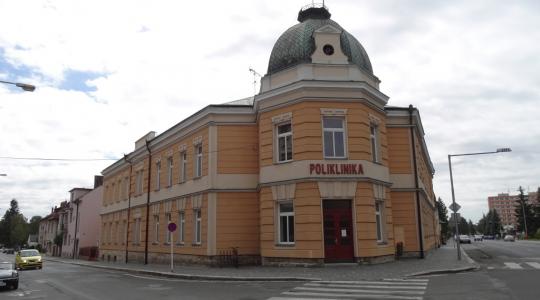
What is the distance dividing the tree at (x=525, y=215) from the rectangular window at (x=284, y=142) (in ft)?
296

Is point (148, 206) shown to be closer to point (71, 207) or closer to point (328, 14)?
point (328, 14)

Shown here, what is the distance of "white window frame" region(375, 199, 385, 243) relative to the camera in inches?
846

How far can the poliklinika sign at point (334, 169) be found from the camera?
2006 cm

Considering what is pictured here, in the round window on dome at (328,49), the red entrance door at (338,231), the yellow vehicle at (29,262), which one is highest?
the round window on dome at (328,49)

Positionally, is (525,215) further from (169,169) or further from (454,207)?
(169,169)

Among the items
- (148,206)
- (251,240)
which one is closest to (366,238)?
(251,240)

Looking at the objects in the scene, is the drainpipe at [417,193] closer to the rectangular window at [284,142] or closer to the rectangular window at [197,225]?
the rectangular window at [284,142]

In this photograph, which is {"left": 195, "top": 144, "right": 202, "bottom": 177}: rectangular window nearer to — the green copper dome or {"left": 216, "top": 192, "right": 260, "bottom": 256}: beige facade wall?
Answer: {"left": 216, "top": 192, "right": 260, "bottom": 256}: beige facade wall

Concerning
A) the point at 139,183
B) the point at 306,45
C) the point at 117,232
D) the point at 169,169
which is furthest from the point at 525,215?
the point at 306,45

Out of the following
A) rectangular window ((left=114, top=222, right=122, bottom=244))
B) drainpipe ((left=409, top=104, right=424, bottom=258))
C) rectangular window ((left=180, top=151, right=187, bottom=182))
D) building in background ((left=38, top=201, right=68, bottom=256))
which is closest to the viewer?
drainpipe ((left=409, top=104, right=424, bottom=258))

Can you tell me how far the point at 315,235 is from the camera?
19469 millimetres

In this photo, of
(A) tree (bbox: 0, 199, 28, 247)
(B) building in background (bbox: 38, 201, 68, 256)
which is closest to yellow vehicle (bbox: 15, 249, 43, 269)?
(B) building in background (bbox: 38, 201, 68, 256)

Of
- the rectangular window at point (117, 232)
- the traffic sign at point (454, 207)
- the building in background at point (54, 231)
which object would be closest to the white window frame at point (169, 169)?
the rectangular window at point (117, 232)

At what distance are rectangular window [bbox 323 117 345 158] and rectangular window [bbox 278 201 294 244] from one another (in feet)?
9.87
